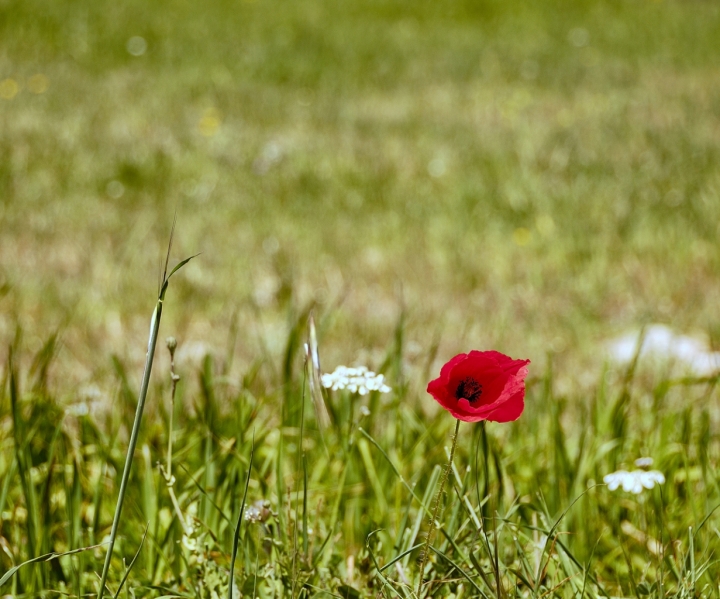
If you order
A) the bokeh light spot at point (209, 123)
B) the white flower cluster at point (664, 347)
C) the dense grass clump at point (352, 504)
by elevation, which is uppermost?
the bokeh light spot at point (209, 123)

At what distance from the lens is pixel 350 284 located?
3.22 m

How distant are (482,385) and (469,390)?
1 centimetres

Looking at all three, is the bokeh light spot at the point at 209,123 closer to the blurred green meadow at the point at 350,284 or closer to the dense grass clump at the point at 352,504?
the blurred green meadow at the point at 350,284

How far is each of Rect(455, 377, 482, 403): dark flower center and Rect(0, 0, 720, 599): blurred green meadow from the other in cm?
17

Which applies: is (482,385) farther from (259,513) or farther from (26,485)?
(26,485)

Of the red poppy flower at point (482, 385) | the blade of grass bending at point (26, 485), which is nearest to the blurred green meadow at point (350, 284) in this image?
the blade of grass bending at point (26, 485)

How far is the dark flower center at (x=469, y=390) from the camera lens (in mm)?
846

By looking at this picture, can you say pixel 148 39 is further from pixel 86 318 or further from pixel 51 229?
pixel 86 318

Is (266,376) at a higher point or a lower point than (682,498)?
higher

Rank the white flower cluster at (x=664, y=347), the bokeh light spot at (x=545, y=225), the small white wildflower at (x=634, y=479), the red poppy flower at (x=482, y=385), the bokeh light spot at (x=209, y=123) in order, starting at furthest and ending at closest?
the bokeh light spot at (x=209, y=123) → the bokeh light spot at (x=545, y=225) → the white flower cluster at (x=664, y=347) → the small white wildflower at (x=634, y=479) → the red poppy flower at (x=482, y=385)

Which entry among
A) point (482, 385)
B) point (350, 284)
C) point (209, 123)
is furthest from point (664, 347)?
point (209, 123)

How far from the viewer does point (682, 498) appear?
1582 millimetres

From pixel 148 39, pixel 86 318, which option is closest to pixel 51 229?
pixel 86 318

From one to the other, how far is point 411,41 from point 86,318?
264 inches
